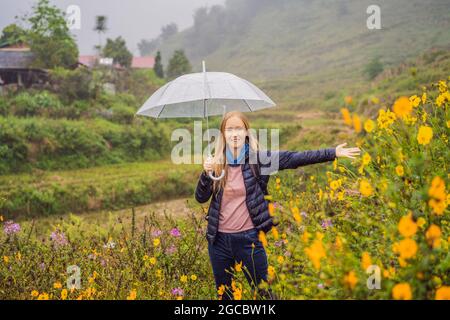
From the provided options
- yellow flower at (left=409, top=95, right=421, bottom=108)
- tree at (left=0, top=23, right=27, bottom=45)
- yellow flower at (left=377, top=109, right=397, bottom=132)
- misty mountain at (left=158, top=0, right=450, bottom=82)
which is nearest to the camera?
yellow flower at (left=377, top=109, right=397, bottom=132)

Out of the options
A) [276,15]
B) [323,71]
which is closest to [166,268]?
[323,71]

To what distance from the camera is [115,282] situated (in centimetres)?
277

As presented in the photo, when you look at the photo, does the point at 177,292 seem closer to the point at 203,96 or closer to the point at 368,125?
the point at 203,96

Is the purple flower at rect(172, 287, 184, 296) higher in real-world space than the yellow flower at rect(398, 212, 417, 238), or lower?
lower

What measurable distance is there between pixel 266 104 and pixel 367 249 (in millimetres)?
1695

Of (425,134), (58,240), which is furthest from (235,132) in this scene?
(58,240)

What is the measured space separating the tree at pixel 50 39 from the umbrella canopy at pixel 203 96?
82.1 ft

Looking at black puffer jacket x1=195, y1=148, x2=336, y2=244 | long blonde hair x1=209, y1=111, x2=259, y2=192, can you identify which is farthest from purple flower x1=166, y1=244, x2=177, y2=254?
long blonde hair x1=209, y1=111, x2=259, y2=192

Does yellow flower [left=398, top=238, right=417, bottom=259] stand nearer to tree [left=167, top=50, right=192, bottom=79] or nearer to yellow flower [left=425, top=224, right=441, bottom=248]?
yellow flower [left=425, top=224, right=441, bottom=248]

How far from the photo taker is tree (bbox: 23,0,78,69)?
85.8 feet

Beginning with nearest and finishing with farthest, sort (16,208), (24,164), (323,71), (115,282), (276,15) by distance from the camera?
(115,282) → (16,208) → (24,164) → (323,71) → (276,15)

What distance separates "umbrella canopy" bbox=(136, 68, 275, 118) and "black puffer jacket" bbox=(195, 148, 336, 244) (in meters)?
0.56

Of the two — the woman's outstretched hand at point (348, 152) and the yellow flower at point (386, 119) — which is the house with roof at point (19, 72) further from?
the yellow flower at point (386, 119)

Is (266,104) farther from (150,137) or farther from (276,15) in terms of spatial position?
(276,15)
